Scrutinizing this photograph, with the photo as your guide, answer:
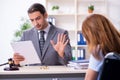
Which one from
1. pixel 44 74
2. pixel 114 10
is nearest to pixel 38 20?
pixel 44 74

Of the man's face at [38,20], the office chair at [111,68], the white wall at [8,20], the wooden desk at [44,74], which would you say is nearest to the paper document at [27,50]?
the wooden desk at [44,74]

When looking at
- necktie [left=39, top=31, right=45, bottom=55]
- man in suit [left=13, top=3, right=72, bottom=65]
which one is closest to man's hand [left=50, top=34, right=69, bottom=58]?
man in suit [left=13, top=3, right=72, bottom=65]

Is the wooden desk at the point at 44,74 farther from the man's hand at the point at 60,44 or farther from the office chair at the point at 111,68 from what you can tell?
the office chair at the point at 111,68

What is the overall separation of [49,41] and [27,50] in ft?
1.24

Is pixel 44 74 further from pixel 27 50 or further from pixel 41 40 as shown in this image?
pixel 41 40

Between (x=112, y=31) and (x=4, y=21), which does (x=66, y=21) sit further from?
(x=112, y=31)

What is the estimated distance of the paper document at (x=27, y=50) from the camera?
7.58 ft

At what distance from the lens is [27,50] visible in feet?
7.66

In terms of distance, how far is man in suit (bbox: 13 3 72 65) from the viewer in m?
2.53

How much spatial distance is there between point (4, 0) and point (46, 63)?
2902mm

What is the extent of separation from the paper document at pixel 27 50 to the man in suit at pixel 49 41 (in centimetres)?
25

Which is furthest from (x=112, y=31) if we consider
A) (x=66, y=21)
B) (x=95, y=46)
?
(x=66, y=21)

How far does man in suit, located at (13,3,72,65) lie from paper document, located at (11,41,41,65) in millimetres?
249

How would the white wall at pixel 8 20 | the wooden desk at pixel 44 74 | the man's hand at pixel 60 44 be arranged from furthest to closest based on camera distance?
the white wall at pixel 8 20 < the man's hand at pixel 60 44 < the wooden desk at pixel 44 74
